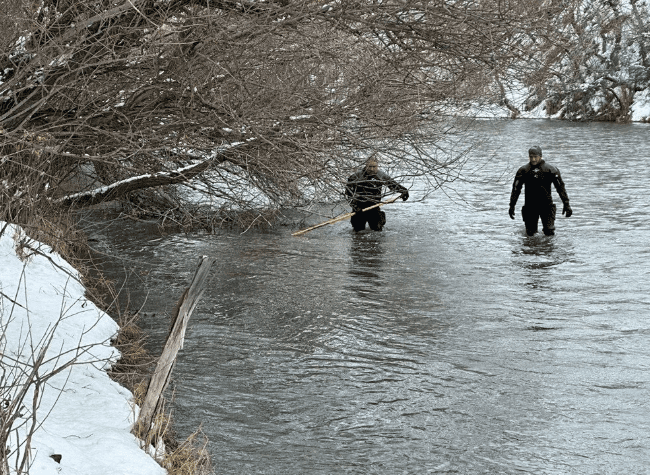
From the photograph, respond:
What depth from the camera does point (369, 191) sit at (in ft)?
51.9

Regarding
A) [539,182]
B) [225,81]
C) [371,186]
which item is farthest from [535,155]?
[225,81]

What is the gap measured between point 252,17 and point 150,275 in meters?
5.19

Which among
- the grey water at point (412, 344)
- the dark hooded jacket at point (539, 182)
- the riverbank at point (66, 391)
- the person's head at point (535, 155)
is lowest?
the grey water at point (412, 344)

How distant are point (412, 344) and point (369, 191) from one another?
6.23 m

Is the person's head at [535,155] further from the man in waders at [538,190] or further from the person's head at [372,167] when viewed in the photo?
the person's head at [372,167]

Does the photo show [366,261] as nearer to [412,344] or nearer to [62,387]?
[412,344]

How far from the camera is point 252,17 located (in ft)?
31.7

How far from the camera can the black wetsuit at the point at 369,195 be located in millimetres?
14906

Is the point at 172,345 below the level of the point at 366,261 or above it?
above

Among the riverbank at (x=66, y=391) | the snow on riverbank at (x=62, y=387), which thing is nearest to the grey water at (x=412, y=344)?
the riverbank at (x=66, y=391)

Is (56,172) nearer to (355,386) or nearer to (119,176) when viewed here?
(119,176)

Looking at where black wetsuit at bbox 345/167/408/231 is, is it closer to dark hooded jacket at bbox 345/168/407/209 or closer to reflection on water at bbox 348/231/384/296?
dark hooded jacket at bbox 345/168/407/209

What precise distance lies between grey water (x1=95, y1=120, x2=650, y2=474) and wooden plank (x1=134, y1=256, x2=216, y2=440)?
84cm

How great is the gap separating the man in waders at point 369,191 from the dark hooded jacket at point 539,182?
1972mm
